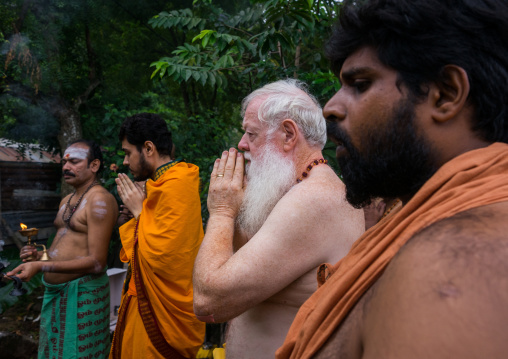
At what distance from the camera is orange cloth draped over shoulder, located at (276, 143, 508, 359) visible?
0.76 meters

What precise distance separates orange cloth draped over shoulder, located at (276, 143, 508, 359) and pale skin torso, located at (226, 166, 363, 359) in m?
0.59

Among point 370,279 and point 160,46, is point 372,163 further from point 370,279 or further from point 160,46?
point 160,46

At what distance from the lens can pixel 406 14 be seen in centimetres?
96

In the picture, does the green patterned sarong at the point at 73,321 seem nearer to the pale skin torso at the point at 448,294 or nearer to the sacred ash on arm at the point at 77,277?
the sacred ash on arm at the point at 77,277

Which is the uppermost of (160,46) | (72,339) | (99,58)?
(160,46)

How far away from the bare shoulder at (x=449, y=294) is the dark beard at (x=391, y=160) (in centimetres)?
27

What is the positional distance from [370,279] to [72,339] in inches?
131

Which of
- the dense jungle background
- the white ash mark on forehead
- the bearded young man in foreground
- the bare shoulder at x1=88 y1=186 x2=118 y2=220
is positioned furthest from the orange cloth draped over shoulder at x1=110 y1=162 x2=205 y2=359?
the bearded young man in foreground

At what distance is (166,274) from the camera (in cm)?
325

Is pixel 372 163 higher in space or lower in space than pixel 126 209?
higher

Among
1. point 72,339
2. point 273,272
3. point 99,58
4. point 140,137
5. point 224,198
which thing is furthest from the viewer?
point 99,58

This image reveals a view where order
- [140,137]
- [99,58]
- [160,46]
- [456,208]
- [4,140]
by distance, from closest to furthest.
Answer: [456,208] < [140,137] < [4,140] < [99,58] < [160,46]

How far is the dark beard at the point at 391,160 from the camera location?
0.95 meters

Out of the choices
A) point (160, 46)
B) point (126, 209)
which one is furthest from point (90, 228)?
point (160, 46)
